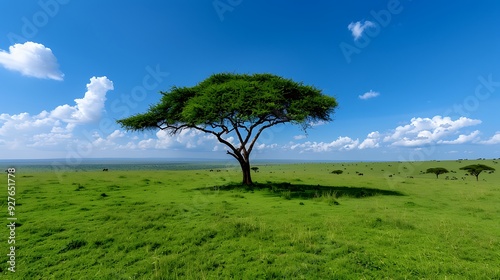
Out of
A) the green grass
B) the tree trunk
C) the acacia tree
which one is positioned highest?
the acacia tree

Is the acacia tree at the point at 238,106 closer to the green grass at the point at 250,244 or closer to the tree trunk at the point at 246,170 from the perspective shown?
the tree trunk at the point at 246,170

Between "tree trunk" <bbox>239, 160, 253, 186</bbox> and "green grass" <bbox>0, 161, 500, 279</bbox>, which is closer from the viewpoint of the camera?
"green grass" <bbox>0, 161, 500, 279</bbox>

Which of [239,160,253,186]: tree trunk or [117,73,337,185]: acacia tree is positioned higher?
[117,73,337,185]: acacia tree

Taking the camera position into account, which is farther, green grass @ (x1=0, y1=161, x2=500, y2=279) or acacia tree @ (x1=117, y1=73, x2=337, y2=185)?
acacia tree @ (x1=117, y1=73, x2=337, y2=185)

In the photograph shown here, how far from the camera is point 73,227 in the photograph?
10.2 metres

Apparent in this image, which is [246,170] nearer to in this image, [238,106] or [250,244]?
[238,106]

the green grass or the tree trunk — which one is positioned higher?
the tree trunk

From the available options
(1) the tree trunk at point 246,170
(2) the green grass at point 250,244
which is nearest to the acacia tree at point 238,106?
(1) the tree trunk at point 246,170

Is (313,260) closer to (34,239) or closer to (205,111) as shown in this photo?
(34,239)

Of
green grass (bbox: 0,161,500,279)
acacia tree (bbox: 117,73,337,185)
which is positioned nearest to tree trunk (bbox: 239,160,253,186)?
acacia tree (bbox: 117,73,337,185)

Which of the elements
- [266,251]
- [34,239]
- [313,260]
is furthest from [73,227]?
[313,260]

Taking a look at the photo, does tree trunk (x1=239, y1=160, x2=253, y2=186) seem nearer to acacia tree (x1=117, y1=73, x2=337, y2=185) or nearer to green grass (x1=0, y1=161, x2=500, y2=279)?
acacia tree (x1=117, y1=73, x2=337, y2=185)

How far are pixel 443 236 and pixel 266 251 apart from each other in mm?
6459

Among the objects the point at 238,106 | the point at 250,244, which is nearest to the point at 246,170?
the point at 238,106
